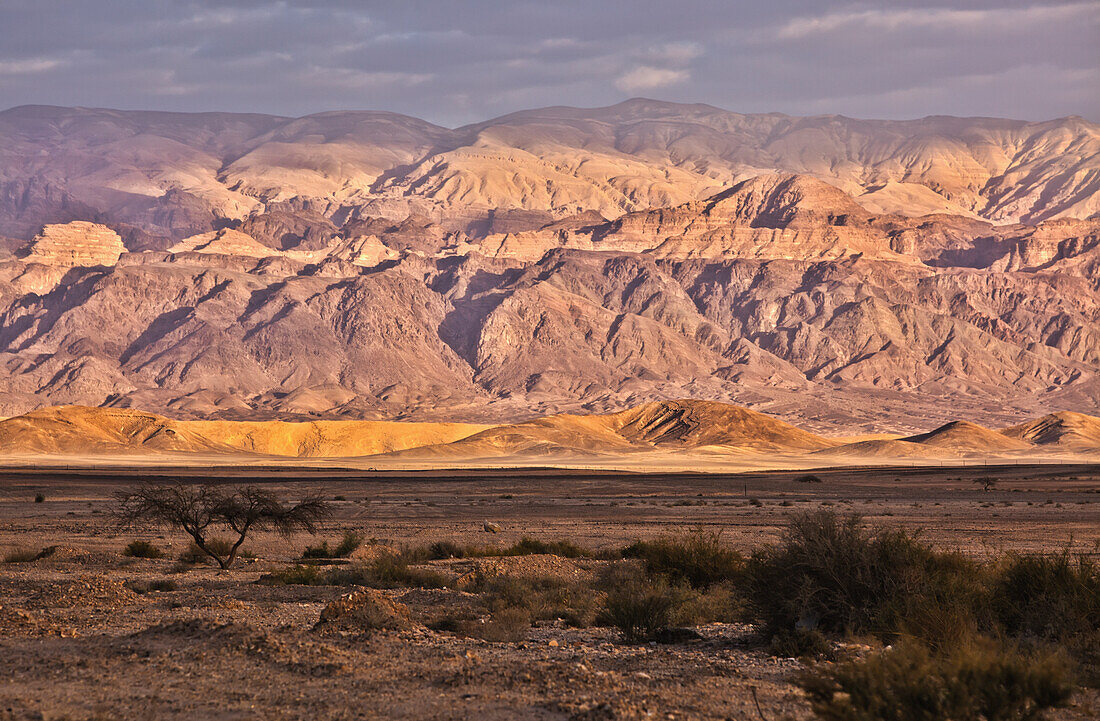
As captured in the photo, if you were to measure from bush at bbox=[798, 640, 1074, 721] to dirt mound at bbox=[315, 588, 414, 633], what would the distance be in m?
6.97

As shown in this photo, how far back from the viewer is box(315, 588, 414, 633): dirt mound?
14766 mm

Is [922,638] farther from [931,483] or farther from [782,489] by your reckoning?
[931,483]

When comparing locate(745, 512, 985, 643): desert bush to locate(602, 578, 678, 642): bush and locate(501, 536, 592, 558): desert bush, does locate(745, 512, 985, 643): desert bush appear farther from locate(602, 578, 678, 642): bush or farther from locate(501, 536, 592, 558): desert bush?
locate(501, 536, 592, 558): desert bush

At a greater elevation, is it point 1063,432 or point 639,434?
point 639,434

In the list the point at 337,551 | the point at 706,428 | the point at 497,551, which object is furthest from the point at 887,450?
the point at 337,551

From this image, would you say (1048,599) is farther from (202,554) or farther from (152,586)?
(202,554)

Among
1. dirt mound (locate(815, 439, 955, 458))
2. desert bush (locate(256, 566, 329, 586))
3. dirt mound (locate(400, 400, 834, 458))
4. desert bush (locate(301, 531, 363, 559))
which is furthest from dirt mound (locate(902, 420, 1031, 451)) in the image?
desert bush (locate(256, 566, 329, 586))

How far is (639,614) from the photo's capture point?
50.7 feet

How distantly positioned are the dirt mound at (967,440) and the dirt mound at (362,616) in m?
147

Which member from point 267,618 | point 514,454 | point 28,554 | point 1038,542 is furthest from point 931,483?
point 267,618

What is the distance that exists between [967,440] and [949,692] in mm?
156514

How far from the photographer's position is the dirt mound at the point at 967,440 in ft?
506

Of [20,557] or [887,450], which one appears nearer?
[20,557]

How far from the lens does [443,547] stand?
30.1m
